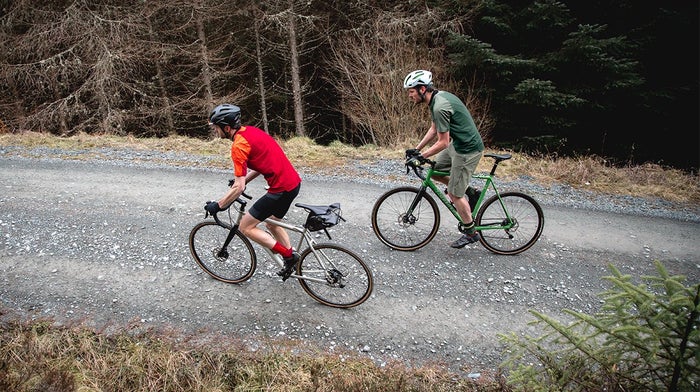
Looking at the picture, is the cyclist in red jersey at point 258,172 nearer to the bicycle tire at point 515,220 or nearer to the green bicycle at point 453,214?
the green bicycle at point 453,214

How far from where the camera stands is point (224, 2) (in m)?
16.3

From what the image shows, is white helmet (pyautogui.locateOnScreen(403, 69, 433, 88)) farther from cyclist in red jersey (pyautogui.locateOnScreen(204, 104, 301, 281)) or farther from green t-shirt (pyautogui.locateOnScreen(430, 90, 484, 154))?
cyclist in red jersey (pyautogui.locateOnScreen(204, 104, 301, 281))

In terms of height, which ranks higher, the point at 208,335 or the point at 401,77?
the point at 401,77

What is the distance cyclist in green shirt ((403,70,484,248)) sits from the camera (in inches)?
178

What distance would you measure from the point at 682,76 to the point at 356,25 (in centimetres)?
1204

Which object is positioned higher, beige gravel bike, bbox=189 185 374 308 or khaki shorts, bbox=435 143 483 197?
khaki shorts, bbox=435 143 483 197

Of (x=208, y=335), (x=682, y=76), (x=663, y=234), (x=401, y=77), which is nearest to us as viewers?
(x=208, y=335)

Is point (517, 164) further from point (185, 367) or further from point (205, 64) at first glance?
point (205, 64)

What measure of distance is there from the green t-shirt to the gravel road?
1.54 metres

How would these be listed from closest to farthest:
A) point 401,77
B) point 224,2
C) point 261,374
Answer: point 261,374 → point 401,77 → point 224,2

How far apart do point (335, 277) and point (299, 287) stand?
628 millimetres

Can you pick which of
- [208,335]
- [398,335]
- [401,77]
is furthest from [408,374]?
[401,77]

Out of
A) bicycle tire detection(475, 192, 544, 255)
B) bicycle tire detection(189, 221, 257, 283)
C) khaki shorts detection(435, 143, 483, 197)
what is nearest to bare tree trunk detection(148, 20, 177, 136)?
bicycle tire detection(189, 221, 257, 283)

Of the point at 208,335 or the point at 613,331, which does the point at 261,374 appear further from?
the point at 613,331
